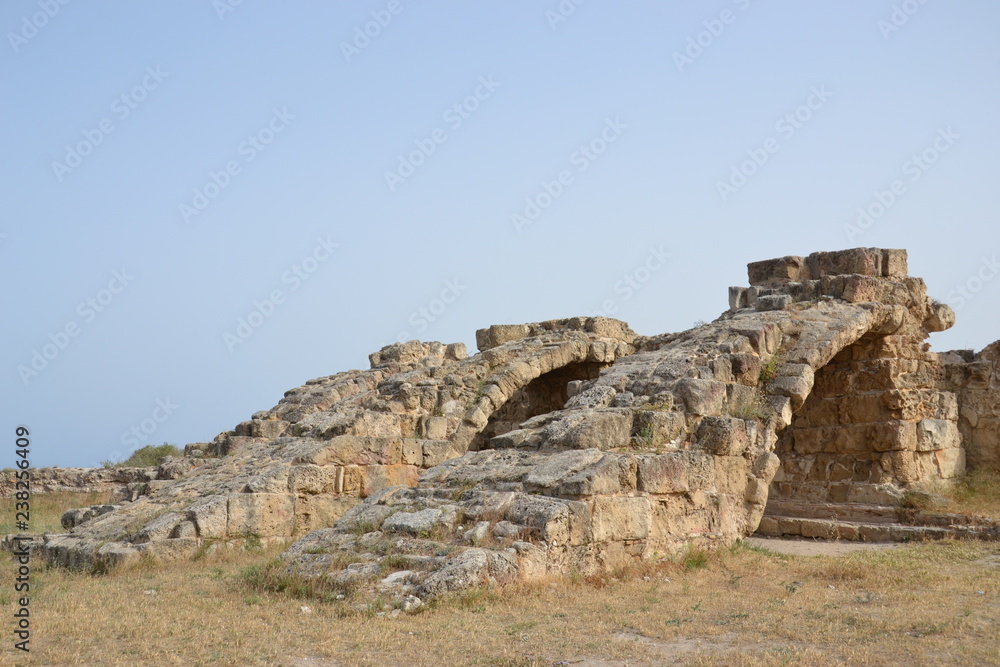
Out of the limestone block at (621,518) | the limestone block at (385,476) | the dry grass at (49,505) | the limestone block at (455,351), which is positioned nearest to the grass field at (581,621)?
the limestone block at (621,518)

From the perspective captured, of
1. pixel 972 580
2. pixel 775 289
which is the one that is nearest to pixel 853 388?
pixel 775 289

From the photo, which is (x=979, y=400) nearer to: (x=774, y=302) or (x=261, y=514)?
(x=774, y=302)

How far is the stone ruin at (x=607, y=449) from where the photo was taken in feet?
23.3

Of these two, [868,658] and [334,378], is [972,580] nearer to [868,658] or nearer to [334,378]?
[868,658]

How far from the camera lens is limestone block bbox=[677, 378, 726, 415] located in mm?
8602

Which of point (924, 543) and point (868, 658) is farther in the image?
point (924, 543)

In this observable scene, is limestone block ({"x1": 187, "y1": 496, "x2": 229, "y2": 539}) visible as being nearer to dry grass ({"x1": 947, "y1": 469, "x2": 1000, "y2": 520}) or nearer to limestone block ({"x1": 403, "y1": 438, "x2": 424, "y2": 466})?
limestone block ({"x1": 403, "y1": 438, "x2": 424, "y2": 466})

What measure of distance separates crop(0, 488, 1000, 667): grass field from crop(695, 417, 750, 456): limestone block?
1.03 metres

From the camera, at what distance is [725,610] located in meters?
6.21

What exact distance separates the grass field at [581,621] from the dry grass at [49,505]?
6073 millimetres

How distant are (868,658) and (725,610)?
1384 millimetres

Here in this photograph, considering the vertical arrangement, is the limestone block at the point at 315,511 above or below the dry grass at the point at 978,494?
below

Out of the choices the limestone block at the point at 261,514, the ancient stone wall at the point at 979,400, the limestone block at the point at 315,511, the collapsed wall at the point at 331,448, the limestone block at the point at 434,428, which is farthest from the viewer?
the limestone block at the point at 434,428

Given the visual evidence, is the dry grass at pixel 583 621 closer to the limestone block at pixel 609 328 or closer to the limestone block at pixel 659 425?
the limestone block at pixel 659 425
